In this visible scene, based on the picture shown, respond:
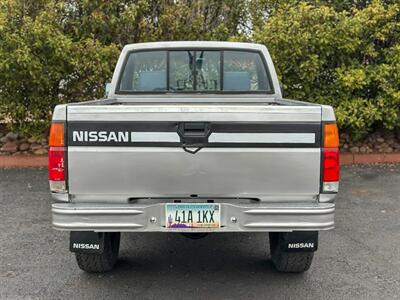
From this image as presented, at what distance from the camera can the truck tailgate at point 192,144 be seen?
3039 mm

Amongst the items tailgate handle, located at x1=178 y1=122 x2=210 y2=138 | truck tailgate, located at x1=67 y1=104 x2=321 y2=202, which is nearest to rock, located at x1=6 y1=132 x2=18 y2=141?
truck tailgate, located at x1=67 y1=104 x2=321 y2=202

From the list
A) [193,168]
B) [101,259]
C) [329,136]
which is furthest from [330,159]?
[101,259]

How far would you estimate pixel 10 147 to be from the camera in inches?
334

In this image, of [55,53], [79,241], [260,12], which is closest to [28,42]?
[55,53]

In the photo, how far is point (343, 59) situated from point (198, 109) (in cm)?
590

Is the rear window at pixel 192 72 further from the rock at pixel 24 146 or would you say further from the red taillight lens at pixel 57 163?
the rock at pixel 24 146

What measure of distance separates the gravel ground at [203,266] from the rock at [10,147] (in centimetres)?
285

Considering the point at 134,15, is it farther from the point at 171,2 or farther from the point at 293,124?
the point at 293,124

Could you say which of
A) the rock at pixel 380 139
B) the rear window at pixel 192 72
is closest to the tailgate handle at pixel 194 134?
the rear window at pixel 192 72

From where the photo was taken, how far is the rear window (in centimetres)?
485

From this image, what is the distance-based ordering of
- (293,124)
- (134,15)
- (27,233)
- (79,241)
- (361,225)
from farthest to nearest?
(134,15) → (361,225) → (27,233) → (79,241) → (293,124)

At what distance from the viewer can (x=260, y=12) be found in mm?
8648

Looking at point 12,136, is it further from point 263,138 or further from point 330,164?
point 330,164

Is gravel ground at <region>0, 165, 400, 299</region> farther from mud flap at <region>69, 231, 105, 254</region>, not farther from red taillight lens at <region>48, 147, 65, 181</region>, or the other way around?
red taillight lens at <region>48, 147, 65, 181</region>
